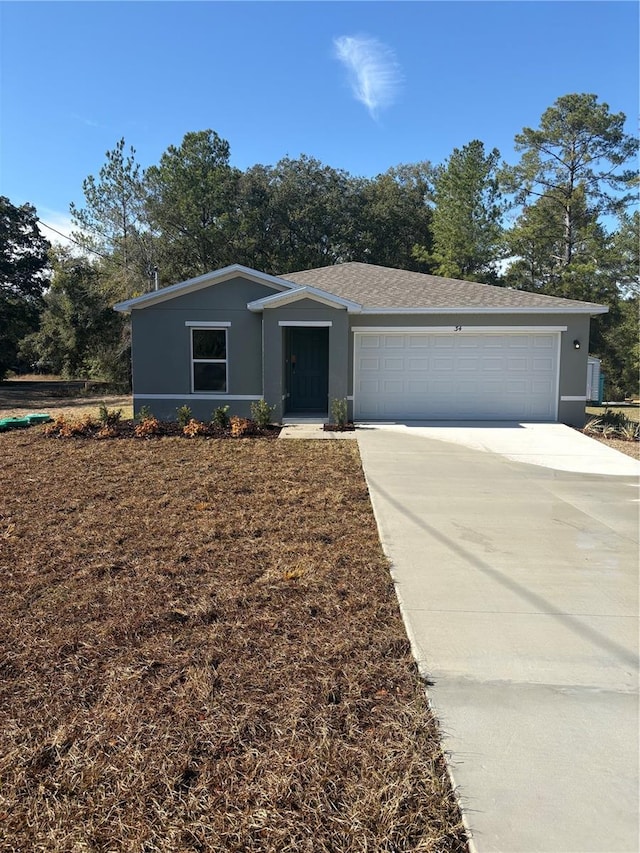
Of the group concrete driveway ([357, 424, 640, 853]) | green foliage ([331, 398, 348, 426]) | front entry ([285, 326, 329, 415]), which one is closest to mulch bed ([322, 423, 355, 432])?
green foliage ([331, 398, 348, 426])

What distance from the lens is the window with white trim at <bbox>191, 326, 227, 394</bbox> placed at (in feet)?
45.5

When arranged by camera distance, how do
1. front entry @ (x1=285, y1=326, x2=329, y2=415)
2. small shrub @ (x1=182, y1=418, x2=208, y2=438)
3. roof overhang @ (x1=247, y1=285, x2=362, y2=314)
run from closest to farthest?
1. small shrub @ (x1=182, y1=418, x2=208, y2=438)
2. roof overhang @ (x1=247, y1=285, x2=362, y2=314)
3. front entry @ (x1=285, y1=326, x2=329, y2=415)

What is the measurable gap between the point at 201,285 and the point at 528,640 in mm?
11868

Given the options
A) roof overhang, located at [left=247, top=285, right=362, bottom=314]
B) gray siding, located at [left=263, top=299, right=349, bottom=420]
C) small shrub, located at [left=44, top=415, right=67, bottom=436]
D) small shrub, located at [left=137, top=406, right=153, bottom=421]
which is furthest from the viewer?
gray siding, located at [left=263, top=299, right=349, bottom=420]

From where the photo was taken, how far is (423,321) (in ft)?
44.8

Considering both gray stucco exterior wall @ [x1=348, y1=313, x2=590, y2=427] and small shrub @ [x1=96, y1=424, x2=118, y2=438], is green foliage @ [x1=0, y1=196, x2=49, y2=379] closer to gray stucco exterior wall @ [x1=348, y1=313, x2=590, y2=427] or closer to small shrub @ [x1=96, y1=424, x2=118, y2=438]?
small shrub @ [x1=96, y1=424, x2=118, y2=438]

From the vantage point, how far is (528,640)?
358 cm

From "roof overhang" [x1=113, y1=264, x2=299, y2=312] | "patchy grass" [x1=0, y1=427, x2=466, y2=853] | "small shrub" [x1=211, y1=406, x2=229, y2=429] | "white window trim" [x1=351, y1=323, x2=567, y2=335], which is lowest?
"patchy grass" [x1=0, y1=427, x2=466, y2=853]

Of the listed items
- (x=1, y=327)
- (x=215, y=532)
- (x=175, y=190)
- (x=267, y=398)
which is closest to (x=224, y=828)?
(x=215, y=532)

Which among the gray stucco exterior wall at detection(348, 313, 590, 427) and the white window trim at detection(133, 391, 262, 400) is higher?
the gray stucco exterior wall at detection(348, 313, 590, 427)

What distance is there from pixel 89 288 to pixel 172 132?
8752 mm

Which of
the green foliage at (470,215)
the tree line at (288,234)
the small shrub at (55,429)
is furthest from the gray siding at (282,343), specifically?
the green foliage at (470,215)

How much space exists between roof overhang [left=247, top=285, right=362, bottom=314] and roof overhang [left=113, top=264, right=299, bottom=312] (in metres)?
0.53

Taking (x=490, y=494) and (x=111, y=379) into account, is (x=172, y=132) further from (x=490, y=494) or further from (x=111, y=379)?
(x=490, y=494)
